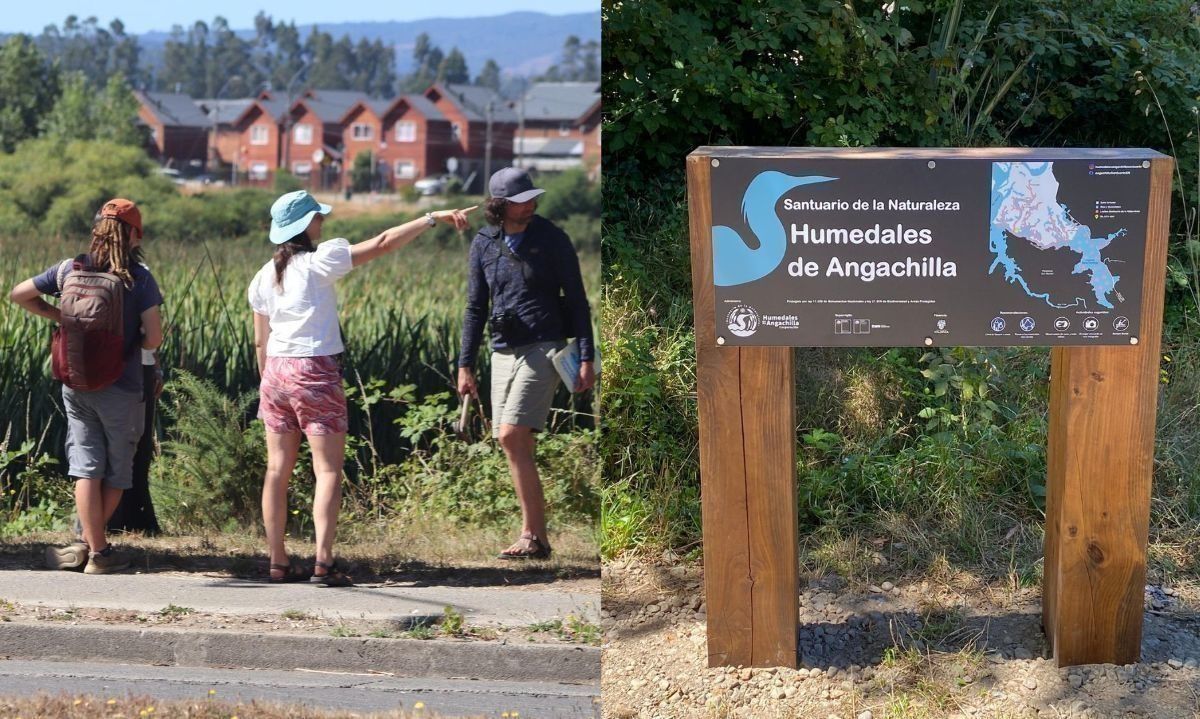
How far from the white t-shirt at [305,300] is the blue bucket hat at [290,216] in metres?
0.10

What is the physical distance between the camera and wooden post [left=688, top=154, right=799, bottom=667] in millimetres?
4223

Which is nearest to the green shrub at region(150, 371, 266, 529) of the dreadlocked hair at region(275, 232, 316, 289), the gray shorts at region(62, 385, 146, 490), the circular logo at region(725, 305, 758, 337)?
the gray shorts at region(62, 385, 146, 490)

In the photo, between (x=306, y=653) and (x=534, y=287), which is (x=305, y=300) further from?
(x=306, y=653)

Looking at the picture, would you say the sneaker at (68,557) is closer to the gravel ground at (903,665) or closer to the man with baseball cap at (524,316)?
the man with baseball cap at (524,316)

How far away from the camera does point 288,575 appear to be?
5527mm

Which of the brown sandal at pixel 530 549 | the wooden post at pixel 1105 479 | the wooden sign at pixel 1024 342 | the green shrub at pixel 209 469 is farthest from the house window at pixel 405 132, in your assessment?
the wooden post at pixel 1105 479

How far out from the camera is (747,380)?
4.29 metres

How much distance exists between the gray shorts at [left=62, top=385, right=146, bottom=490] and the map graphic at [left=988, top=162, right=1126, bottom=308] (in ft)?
12.3

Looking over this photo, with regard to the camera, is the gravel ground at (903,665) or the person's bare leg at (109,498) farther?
the person's bare leg at (109,498)

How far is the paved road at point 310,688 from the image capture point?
179 inches

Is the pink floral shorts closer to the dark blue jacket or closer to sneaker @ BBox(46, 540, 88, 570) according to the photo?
the dark blue jacket

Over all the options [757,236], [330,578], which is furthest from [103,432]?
[757,236]

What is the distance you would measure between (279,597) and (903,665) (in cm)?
261

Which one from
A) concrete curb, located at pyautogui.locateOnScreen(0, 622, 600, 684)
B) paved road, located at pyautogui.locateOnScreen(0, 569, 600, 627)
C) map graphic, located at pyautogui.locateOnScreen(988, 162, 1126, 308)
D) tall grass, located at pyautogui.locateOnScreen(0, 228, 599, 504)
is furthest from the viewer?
tall grass, located at pyautogui.locateOnScreen(0, 228, 599, 504)
